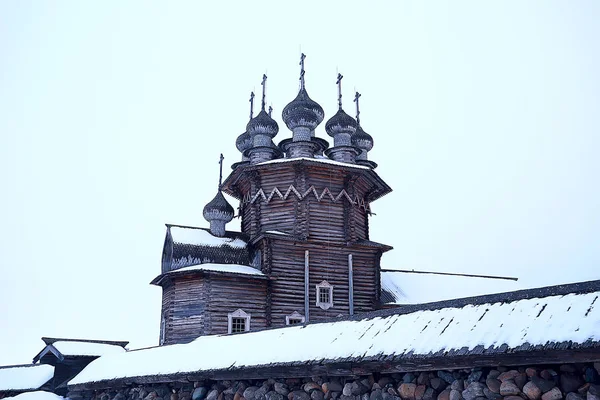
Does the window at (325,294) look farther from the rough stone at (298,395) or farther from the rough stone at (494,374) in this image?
the rough stone at (494,374)

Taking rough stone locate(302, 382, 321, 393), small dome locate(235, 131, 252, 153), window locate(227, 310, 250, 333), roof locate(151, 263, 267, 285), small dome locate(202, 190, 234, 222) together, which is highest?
small dome locate(235, 131, 252, 153)

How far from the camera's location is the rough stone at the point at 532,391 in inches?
204

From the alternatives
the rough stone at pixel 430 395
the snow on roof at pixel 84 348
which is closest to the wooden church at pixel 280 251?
the snow on roof at pixel 84 348

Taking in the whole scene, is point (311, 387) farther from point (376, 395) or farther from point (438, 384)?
point (438, 384)

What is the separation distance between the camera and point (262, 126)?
26.6m

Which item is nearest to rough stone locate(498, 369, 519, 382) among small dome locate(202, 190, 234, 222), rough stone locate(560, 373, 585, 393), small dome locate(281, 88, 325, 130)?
rough stone locate(560, 373, 585, 393)

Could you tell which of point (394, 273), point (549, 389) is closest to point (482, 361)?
point (549, 389)

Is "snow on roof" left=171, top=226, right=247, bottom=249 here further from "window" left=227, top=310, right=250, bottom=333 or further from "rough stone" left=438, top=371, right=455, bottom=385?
"rough stone" left=438, top=371, right=455, bottom=385

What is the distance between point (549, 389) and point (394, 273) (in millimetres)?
22846

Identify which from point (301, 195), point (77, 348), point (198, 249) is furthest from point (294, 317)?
point (77, 348)

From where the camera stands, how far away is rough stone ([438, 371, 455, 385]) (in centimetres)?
591

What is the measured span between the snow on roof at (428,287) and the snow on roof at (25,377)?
13.6 m

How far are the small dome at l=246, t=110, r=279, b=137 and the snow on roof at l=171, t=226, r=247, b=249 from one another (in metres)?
5.02

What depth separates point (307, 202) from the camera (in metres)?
23.5
